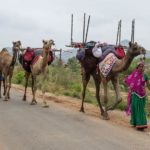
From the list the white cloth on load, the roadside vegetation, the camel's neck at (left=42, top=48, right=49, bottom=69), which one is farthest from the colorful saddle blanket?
the roadside vegetation

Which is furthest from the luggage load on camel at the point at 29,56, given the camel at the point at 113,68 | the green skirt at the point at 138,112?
the green skirt at the point at 138,112

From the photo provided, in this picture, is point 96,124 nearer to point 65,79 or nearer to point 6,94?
point 6,94

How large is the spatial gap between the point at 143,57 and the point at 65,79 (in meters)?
17.7

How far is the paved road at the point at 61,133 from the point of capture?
10.9 metres

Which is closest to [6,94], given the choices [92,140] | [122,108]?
[122,108]

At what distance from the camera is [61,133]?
12383 millimetres

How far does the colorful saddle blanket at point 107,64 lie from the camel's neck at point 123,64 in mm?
151

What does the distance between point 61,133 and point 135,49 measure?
3196 millimetres

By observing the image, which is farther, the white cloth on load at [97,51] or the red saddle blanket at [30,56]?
the red saddle blanket at [30,56]

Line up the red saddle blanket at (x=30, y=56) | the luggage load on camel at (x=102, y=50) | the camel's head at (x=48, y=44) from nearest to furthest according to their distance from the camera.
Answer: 1. the luggage load on camel at (x=102, y=50)
2. the camel's head at (x=48, y=44)
3. the red saddle blanket at (x=30, y=56)

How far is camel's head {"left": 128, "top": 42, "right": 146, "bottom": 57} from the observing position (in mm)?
13531

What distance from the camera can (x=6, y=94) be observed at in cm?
2025

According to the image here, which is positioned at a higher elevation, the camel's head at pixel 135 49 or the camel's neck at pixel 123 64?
the camel's head at pixel 135 49

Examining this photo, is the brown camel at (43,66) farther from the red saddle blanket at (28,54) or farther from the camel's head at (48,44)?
the red saddle blanket at (28,54)
